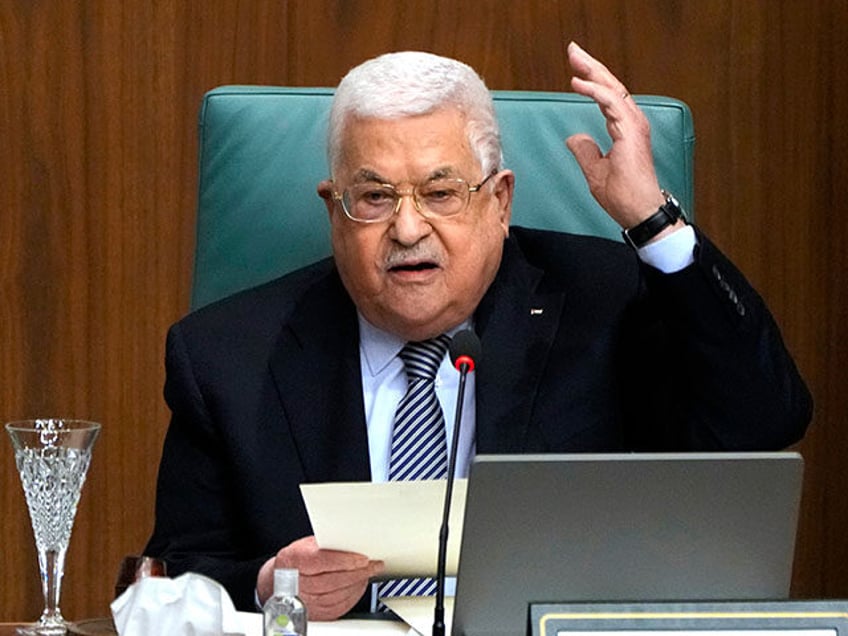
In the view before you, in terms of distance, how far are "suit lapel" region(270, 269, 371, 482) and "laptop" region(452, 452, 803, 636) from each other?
728 millimetres

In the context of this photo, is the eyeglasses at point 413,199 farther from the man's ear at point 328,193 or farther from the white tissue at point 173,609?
the white tissue at point 173,609

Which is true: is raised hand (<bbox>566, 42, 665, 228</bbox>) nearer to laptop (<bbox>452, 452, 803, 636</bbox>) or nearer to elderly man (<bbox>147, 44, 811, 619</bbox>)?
elderly man (<bbox>147, 44, 811, 619</bbox>)

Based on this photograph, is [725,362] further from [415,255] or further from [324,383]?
[324,383]

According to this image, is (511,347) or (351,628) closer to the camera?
(351,628)

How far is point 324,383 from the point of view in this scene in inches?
85.7

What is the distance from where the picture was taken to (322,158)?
2.28 meters

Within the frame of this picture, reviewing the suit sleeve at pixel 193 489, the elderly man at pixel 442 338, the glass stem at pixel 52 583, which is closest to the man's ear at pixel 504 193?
the elderly man at pixel 442 338

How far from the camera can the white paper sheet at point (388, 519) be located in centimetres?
150

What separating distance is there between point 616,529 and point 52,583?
0.55 metres

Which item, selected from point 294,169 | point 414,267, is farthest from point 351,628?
point 294,169

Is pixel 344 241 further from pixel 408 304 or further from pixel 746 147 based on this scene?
pixel 746 147

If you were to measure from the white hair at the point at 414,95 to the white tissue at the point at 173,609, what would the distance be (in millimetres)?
914

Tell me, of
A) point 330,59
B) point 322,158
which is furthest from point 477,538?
point 330,59

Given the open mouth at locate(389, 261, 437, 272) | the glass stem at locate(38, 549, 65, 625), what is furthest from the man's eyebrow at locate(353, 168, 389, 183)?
the glass stem at locate(38, 549, 65, 625)
